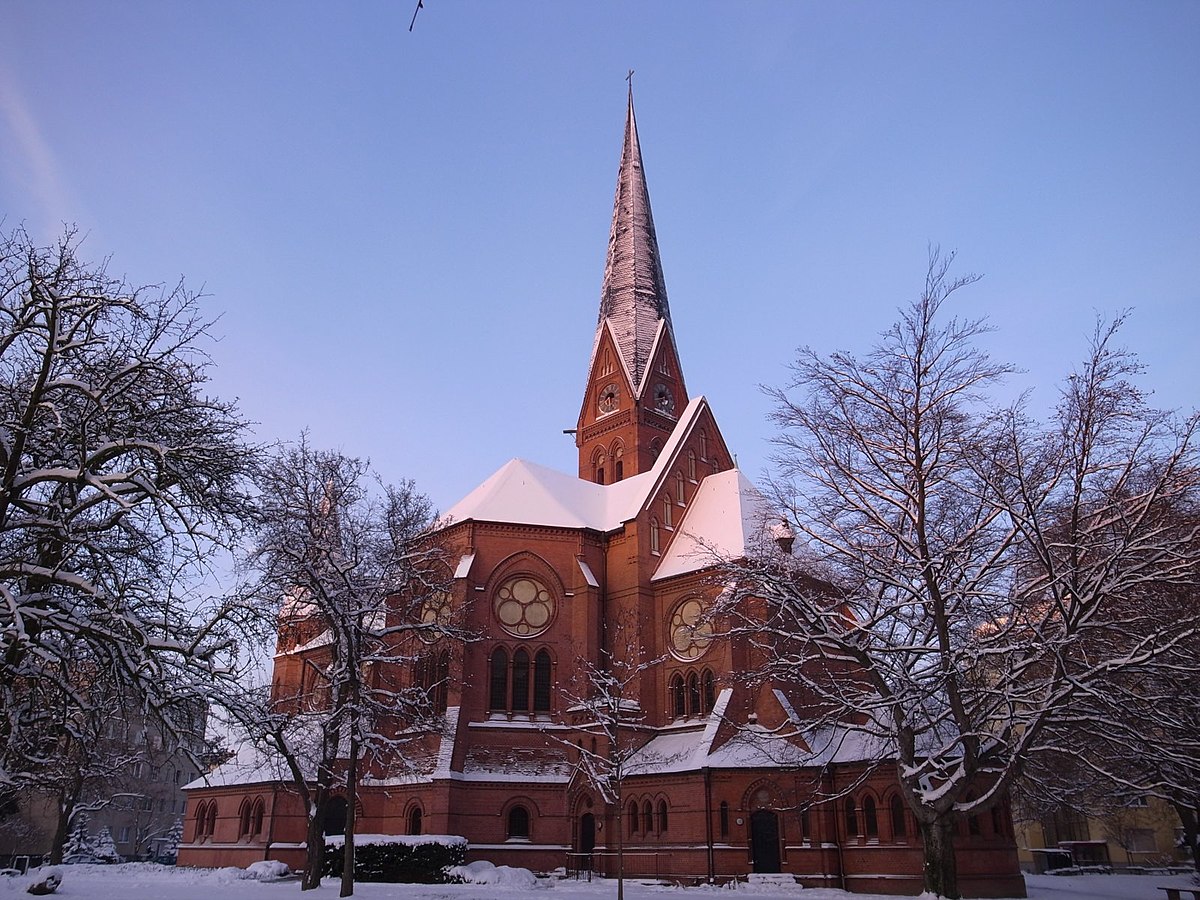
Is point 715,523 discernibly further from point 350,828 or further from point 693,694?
point 350,828

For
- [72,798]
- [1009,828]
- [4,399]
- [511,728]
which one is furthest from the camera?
[72,798]

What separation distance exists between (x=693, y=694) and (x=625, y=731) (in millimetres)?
2828

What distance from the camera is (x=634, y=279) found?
1986 inches

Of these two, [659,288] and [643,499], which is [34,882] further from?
[659,288]

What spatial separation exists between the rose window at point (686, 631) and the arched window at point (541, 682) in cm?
485

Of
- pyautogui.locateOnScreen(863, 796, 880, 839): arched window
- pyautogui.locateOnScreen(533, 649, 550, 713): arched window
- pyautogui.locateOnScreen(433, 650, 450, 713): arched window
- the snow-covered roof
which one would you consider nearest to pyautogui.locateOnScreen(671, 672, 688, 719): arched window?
the snow-covered roof

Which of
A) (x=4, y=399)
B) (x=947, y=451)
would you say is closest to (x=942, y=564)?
(x=947, y=451)

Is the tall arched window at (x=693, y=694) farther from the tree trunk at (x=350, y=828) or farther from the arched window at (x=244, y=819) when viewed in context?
the arched window at (x=244, y=819)

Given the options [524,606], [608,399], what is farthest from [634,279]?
[524,606]

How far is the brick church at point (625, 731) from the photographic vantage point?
88.3 ft

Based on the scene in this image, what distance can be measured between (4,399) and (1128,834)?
163ft

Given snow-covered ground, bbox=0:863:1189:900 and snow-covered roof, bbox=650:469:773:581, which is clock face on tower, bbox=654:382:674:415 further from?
snow-covered ground, bbox=0:863:1189:900

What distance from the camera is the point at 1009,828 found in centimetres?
2673

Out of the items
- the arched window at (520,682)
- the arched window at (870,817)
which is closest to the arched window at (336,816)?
the arched window at (520,682)
